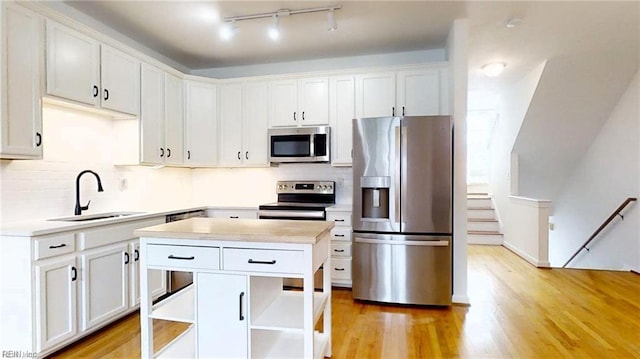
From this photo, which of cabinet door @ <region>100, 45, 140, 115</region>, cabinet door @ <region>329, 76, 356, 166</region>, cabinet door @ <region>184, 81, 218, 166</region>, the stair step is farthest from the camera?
the stair step

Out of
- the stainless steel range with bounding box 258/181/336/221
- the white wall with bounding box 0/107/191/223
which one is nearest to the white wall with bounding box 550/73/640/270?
the stainless steel range with bounding box 258/181/336/221

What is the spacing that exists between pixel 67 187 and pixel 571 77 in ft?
18.9

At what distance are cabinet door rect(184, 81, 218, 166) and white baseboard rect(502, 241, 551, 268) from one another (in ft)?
14.4

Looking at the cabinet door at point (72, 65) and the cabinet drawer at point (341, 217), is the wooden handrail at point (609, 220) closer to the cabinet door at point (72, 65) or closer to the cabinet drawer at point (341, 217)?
the cabinet drawer at point (341, 217)

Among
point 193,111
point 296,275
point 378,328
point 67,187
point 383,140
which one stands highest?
point 193,111

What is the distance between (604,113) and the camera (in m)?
4.77

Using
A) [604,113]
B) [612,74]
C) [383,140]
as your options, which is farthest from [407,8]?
[604,113]

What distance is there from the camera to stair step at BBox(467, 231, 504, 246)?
596 centimetres

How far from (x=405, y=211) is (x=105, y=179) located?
287 cm

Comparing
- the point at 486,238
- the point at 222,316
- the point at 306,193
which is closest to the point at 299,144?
the point at 306,193

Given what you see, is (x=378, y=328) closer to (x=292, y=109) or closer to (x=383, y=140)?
(x=383, y=140)

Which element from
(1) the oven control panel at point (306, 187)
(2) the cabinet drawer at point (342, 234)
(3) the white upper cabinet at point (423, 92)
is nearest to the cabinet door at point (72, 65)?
(1) the oven control panel at point (306, 187)

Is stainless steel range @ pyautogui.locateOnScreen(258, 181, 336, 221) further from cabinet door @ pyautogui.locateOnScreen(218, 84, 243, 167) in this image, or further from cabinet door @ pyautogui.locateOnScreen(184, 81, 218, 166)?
cabinet door @ pyautogui.locateOnScreen(184, 81, 218, 166)

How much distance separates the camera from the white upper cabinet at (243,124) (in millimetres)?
4145
